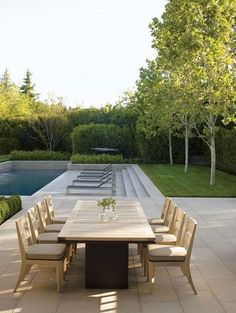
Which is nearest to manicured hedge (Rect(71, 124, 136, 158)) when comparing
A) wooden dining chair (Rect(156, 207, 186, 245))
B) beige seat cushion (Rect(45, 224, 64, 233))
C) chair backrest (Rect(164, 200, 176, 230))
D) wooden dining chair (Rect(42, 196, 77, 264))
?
wooden dining chair (Rect(42, 196, 77, 264))

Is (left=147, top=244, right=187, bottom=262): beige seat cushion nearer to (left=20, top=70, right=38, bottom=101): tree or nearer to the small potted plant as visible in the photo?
the small potted plant

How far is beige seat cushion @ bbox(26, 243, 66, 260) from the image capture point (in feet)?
20.4

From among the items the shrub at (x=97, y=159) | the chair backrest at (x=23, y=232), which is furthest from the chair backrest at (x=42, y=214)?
the shrub at (x=97, y=159)

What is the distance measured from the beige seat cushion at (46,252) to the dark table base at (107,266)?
382mm

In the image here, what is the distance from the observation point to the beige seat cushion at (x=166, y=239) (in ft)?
23.2

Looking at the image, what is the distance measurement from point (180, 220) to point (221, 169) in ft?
61.0

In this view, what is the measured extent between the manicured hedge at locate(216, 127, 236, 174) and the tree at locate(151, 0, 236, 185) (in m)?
4.46

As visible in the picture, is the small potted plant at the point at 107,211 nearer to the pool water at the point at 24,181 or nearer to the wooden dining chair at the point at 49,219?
the wooden dining chair at the point at 49,219

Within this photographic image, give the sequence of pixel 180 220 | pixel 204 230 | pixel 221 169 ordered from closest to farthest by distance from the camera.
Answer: pixel 180 220 < pixel 204 230 < pixel 221 169

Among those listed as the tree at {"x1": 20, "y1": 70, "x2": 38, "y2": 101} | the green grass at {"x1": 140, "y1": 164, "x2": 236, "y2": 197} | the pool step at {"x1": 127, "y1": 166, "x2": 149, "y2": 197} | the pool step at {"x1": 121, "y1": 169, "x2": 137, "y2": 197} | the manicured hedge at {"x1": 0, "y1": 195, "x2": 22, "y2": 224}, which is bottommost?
the pool step at {"x1": 121, "y1": 169, "x2": 137, "y2": 197}

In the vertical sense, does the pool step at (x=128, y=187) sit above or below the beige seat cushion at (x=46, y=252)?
below

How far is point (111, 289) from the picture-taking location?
20.5 feet

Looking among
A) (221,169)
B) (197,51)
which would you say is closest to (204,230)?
(197,51)

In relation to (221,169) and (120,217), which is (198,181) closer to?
(221,169)
